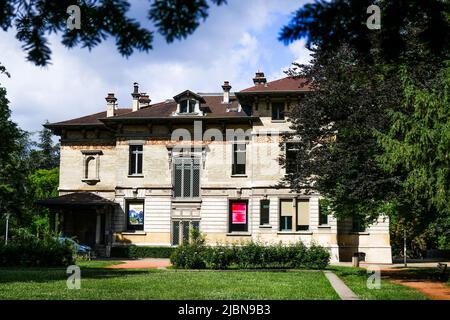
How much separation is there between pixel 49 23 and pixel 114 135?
127 feet

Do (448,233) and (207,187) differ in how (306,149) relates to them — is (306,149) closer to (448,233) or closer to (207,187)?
(448,233)

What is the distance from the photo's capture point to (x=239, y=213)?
1491 inches

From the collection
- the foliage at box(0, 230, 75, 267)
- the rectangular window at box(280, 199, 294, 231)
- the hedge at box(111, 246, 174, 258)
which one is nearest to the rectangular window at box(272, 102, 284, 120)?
the rectangular window at box(280, 199, 294, 231)

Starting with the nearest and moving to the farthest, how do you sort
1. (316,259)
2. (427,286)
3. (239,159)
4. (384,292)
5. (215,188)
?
1. (384,292)
2. (427,286)
3. (316,259)
4. (215,188)
5. (239,159)

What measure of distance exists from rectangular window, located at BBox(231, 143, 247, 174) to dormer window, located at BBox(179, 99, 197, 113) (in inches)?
160

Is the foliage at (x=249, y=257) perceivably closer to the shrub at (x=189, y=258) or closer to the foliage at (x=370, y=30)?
the shrub at (x=189, y=258)

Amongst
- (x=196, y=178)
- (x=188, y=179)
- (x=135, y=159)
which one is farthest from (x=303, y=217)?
(x=135, y=159)

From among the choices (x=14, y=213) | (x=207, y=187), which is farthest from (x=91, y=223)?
(x=14, y=213)

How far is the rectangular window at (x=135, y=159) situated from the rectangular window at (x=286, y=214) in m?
10.7

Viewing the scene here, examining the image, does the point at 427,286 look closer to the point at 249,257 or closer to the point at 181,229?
the point at 249,257

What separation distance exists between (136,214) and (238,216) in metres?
7.43

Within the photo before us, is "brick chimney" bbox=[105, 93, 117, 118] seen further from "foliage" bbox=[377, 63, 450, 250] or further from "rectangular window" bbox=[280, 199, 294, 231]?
"foliage" bbox=[377, 63, 450, 250]

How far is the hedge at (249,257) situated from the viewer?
25.4m

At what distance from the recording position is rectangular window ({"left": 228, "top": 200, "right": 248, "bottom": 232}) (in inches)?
1487
